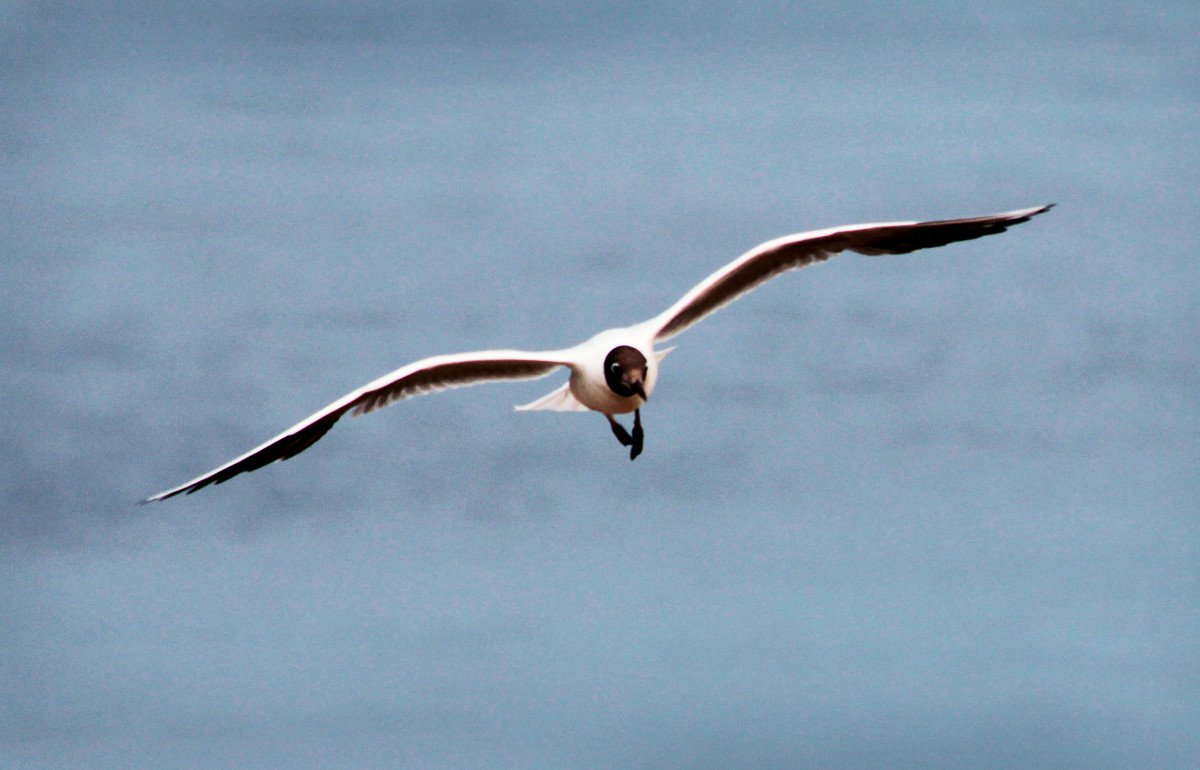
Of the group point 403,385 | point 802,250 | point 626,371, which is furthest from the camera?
point 802,250

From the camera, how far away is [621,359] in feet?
39.0

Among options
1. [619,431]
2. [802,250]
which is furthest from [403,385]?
[802,250]

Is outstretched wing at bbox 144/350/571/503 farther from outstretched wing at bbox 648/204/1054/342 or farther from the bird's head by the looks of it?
outstretched wing at bbox 648/204/1054/342

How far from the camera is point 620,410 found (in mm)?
12531

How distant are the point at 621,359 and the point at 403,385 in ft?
7.30

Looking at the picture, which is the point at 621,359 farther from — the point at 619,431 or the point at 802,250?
the point at 802,250

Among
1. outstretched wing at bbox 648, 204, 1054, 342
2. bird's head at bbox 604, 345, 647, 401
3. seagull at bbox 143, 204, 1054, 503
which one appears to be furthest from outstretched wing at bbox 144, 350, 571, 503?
outstretched wing at bbox 648, 204, 1054, 342

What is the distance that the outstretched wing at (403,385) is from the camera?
12094mm

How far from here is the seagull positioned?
1210 cm

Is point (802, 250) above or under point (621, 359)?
above

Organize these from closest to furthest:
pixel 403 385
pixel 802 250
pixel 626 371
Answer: pixel 626 371, pixel 403 385, pixel 802 250

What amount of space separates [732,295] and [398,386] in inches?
132

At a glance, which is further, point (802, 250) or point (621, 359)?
point (802, 250)

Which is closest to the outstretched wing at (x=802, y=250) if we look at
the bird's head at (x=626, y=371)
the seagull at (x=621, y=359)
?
the seagull at (x=621, y=359)
